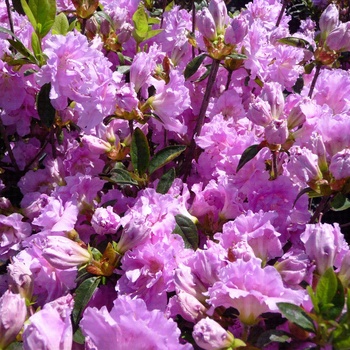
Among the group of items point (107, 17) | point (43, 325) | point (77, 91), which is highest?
point (107, 17)

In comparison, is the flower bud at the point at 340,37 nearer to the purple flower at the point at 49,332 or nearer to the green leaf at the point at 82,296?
the green leaf at the point at 82,296

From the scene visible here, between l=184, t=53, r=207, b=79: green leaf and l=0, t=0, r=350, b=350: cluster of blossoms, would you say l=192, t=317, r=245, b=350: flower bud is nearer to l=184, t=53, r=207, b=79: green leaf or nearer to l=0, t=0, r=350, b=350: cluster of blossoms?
l=0, t=0, r=350, b=350: cluster of blossoms

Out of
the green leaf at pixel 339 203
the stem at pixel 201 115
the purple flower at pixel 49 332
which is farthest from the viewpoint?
the stem at pixel 201 115

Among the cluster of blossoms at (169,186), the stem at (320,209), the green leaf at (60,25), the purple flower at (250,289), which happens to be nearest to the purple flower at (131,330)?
the cluster of blossoms at (169,186)

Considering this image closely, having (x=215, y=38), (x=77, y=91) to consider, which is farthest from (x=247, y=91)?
(x=77, y=91)

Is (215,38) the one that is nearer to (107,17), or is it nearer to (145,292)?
(107,17)

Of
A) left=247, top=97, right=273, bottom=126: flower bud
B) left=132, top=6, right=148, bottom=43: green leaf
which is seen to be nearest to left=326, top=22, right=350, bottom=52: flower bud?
left=247, top=97, right=273, bottom=126: flower bud

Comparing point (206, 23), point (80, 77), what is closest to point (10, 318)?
point (80, 77)

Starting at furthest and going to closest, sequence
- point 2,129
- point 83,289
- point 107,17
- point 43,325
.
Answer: point 107,17
point 2,129
point 83,289
point 43,325
